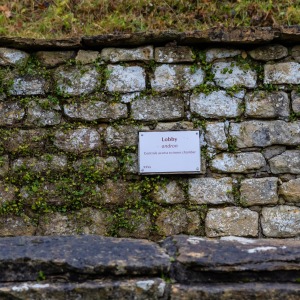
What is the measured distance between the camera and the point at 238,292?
1.78 metres

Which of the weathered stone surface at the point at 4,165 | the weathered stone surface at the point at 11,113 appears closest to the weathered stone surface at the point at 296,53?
the weathered stone surface at the point at 11,113

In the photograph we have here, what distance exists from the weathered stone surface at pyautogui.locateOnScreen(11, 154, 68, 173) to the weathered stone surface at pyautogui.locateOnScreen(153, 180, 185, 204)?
0.74 metres

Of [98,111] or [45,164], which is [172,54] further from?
[45,164]

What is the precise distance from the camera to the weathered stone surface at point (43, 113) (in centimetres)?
438

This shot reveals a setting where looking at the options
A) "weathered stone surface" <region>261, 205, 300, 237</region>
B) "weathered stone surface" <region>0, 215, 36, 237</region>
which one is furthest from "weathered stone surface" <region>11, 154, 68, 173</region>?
"weathered stone surface" <region>261, 205, 300, 237</region>

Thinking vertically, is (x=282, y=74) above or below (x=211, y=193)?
above

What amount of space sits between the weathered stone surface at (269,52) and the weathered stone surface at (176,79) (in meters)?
0.44

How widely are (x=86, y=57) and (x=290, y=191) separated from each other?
1883 millimetres

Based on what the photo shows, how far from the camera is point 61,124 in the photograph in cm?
438

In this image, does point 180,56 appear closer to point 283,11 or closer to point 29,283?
point 283,11

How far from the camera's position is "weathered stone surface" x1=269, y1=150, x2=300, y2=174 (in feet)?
14.2

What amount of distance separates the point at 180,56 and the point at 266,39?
663mm

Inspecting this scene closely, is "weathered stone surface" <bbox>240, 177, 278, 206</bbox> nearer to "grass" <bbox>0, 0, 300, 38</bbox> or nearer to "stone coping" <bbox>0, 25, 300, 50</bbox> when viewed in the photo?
"stone coping" <bbox>0, 25, 300, 50</bbox>

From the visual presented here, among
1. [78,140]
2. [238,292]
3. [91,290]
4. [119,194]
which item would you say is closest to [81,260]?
[91,290]
